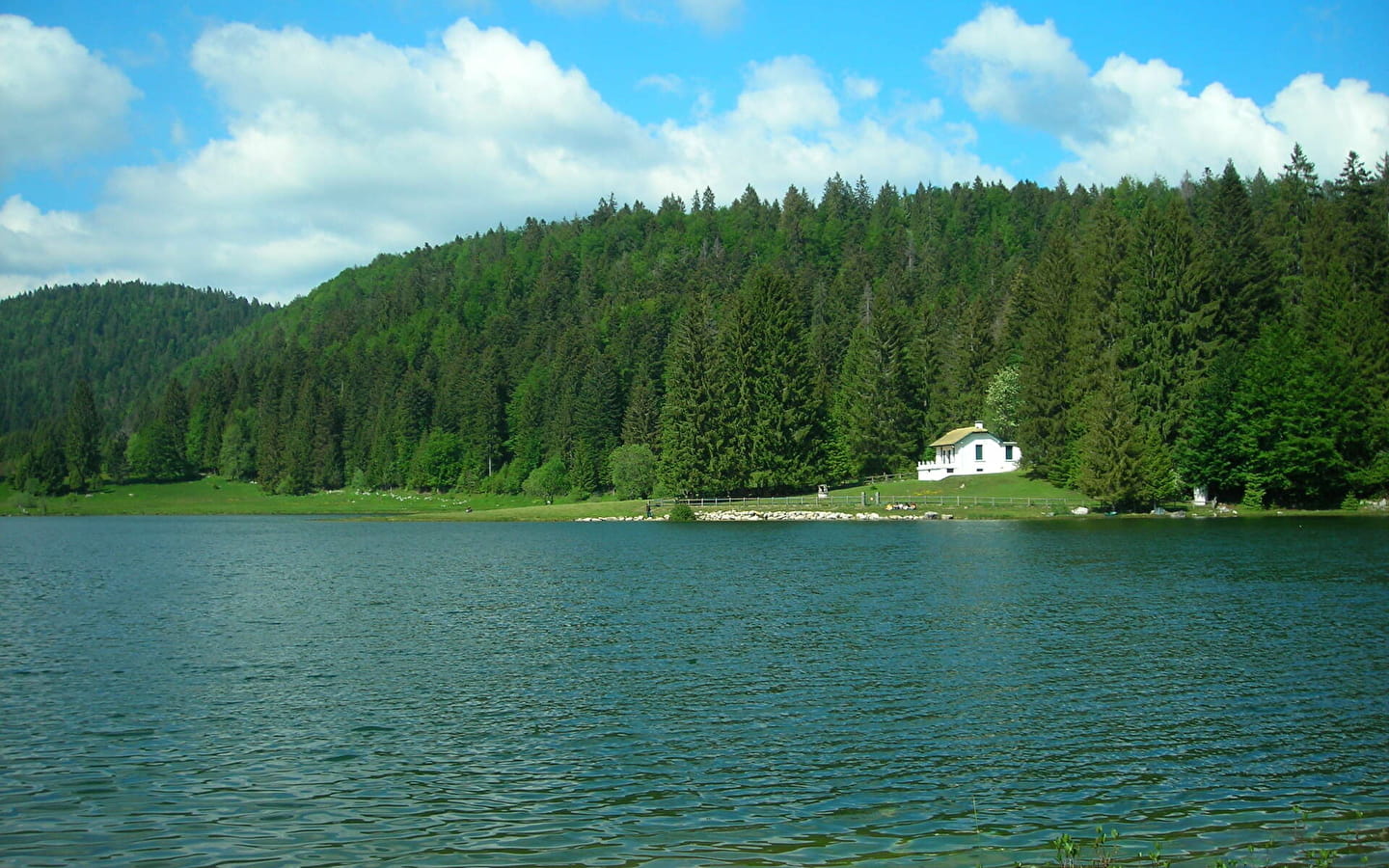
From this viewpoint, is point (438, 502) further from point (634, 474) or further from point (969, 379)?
point (969, 379)

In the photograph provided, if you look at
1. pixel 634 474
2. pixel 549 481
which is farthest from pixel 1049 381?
pixel 549 481

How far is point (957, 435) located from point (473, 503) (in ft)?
212

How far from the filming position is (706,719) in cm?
2014

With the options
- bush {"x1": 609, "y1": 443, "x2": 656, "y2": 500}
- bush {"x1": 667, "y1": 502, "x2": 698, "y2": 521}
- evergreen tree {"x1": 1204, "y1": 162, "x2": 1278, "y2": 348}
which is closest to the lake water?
bush {"x1": 667, "y1": 502, "x2": 698, "y2": 521}

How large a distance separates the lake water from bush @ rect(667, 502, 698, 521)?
1965 inches

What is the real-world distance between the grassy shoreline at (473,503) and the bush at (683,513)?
4.46 feet

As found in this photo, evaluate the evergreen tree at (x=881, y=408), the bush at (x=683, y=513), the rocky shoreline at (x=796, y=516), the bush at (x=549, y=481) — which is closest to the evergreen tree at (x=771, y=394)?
the bush at (x=683, y=513)

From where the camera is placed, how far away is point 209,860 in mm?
13016

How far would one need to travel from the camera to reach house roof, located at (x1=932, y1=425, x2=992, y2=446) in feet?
337

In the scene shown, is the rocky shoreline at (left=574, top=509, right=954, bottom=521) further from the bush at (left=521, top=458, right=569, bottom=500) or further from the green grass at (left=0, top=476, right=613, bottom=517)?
the green grass at (left=0, top=476, right=613, bottom=517)

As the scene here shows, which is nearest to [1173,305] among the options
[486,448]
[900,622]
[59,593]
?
[900,622]

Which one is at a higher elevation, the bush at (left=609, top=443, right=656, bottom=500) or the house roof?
the house roof

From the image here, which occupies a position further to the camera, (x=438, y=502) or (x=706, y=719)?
(x=438, y=502)

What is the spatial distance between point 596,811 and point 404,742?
547cm
